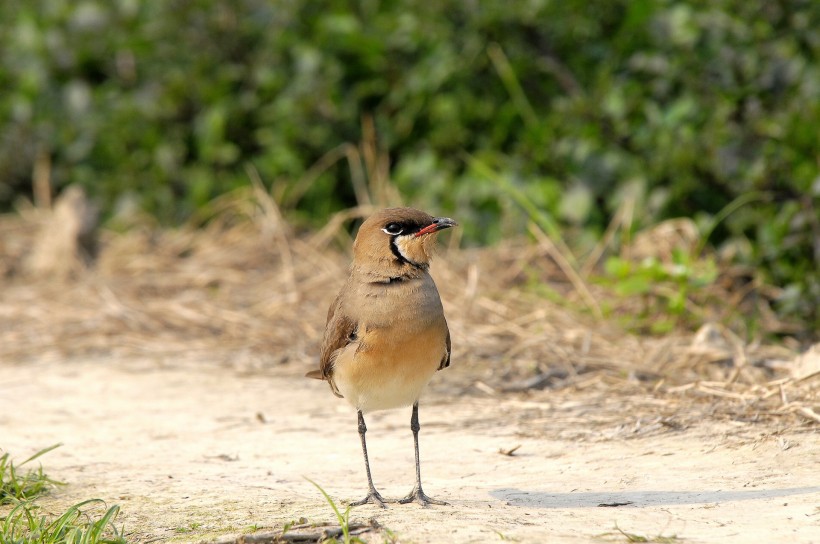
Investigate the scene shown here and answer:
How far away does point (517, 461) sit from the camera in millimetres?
4500

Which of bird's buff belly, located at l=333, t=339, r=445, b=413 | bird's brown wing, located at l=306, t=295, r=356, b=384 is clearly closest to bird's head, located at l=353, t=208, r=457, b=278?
bird's brown wing, located at l=306, t=295, r=356, b=384

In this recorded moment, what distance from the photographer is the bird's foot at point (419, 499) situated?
12.4 feet

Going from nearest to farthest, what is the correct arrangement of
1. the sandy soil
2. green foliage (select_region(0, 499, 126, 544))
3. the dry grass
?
green foliage (select_region(0, 499, 126, 544)), the sandy soil, the dry grass

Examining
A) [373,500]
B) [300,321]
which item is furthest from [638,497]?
[300,321]

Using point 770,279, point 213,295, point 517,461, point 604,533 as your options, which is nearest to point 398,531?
point 604,533

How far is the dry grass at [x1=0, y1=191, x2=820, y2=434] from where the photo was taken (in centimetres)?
547

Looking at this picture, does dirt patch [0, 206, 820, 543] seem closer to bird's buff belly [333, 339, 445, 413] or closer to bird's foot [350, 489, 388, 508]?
bird's foot [350, 489, 388, 508]

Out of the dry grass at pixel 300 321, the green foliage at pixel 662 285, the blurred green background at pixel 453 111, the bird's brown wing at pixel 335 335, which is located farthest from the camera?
the blurred green background at pixel 453 111

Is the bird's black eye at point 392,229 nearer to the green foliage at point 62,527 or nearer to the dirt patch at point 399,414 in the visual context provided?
A: the dirt patch at point 399,414

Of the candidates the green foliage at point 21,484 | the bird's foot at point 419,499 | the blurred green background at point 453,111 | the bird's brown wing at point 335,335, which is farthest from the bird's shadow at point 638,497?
the blurred green background at point 453,111

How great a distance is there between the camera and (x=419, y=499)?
12.6 ft

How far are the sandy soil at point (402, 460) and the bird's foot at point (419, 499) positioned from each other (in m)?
0.08

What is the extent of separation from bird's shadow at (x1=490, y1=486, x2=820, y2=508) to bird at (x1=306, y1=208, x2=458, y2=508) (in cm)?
34

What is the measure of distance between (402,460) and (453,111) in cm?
380
